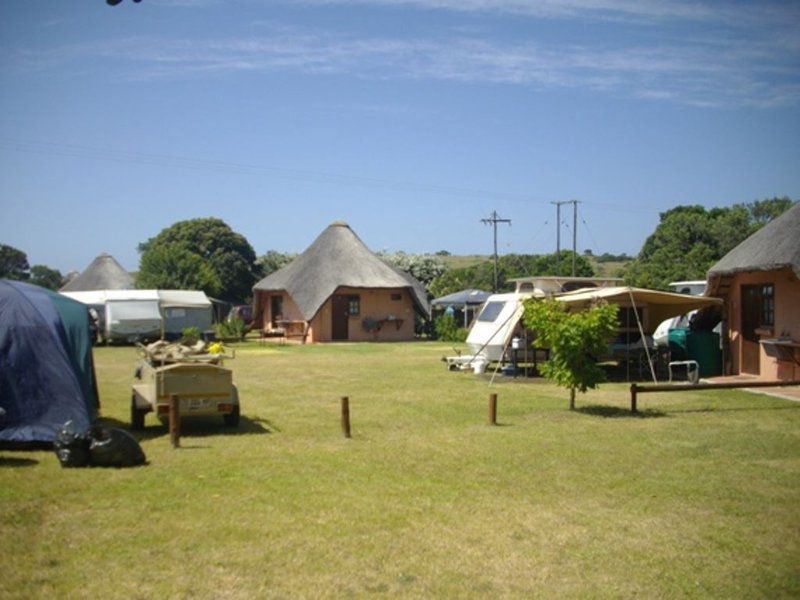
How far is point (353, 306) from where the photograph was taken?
38750mm

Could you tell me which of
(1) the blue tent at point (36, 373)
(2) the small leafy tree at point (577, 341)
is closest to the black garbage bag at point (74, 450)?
(1) the blue tent at point (36, 373)

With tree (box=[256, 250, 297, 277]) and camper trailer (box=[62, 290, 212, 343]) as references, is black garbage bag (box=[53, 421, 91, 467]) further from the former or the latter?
tree (box=[256, 250, 297, 277])

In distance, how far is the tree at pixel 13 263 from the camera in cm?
6750

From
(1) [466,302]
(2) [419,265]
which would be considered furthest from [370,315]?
(2) [419,265]

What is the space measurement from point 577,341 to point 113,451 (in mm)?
7897

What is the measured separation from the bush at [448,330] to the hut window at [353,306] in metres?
3.93

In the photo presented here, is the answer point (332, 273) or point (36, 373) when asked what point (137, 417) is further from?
point (332, 273)

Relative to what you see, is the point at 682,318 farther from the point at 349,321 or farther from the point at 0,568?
the point at 0,568

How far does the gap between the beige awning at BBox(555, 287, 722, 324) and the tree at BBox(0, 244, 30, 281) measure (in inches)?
2252

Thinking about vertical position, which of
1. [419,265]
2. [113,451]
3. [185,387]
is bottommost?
[113,451]

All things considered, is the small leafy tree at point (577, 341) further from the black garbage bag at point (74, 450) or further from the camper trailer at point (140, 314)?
the camper trailer at point (140, 314)

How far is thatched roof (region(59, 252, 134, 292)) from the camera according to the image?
47125mm

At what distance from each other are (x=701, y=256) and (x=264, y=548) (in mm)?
51159

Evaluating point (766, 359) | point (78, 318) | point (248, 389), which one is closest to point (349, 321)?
point (248, 389)
